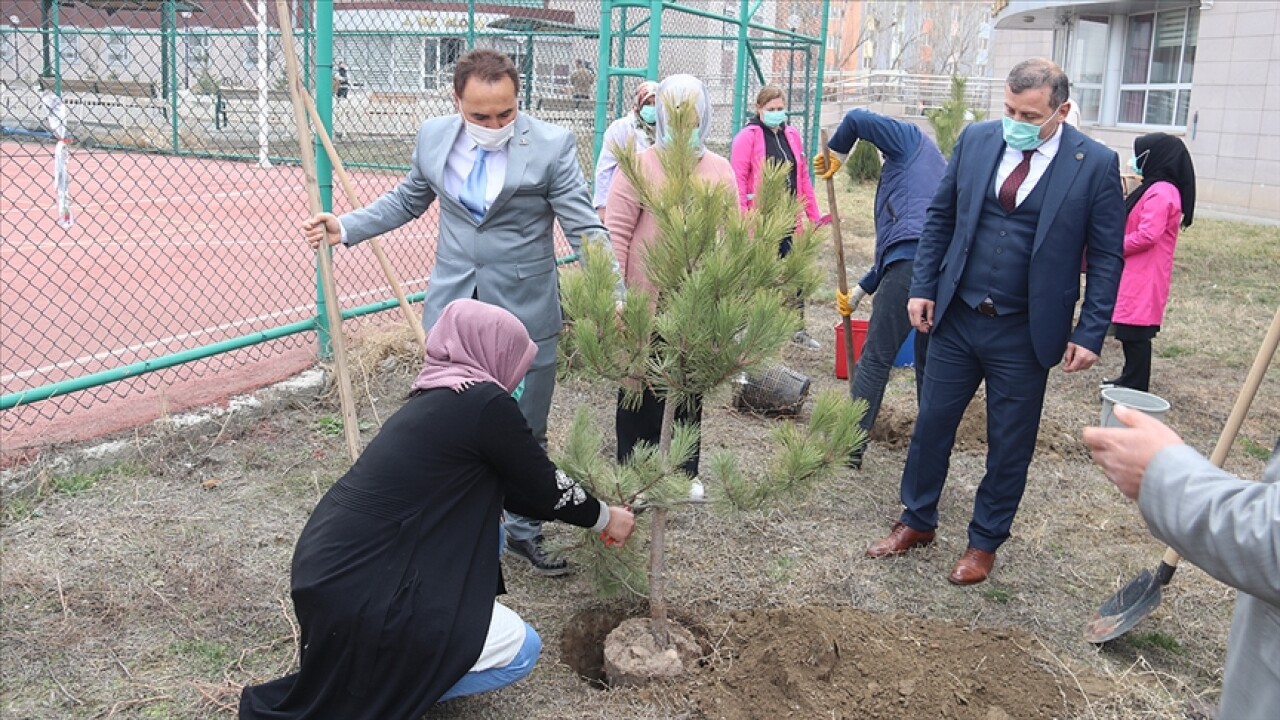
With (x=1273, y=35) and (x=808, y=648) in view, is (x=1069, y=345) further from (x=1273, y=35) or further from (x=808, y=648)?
(x=1273, y=35)

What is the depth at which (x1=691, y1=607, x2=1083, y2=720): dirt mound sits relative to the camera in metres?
2.87

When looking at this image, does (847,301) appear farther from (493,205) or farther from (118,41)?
(118,41)

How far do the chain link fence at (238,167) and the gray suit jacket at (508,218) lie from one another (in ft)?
2.09

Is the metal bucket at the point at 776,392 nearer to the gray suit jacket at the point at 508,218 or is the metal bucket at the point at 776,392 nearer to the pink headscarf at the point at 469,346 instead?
the gray suit jacket at the point at 508,218

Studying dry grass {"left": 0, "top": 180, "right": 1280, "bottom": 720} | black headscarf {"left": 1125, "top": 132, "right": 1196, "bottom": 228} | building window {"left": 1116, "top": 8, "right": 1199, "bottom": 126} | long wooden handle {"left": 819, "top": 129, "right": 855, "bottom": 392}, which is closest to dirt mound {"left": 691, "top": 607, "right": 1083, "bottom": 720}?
dry grass {"left": 0, "top": 180, "right": 1280, "bottom": 720}

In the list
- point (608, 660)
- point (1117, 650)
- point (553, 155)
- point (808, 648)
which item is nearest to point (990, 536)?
point (1117, 650)

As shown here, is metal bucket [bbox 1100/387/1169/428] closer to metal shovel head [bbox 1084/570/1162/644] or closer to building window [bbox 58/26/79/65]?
metal shovel head [bbox 1084/570/1162/644]

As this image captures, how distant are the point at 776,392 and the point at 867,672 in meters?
2.56

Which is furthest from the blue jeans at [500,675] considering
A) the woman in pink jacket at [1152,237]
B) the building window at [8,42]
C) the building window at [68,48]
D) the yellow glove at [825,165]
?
the building window at [68,48]

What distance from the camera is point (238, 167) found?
15.0 m

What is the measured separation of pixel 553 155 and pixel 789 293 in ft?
3.16

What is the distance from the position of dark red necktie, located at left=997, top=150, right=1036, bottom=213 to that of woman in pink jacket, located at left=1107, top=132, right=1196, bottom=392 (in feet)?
7.68

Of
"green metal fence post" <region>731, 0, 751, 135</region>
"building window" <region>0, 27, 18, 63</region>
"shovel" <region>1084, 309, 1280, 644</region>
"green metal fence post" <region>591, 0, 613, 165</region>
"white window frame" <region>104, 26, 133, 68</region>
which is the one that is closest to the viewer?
"shovel" <region>1084, 309, 1280, 644</region>

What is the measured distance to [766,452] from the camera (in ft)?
16.3
